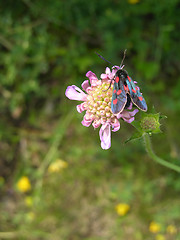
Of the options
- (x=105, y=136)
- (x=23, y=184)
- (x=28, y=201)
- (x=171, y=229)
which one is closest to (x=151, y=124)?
(x=105, y=136)

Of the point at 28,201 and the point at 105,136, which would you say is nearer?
the point at 105,136

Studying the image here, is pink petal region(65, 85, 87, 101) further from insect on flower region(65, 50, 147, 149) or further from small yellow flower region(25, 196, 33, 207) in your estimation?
small yellow flower region(25, 196, 33, 207)

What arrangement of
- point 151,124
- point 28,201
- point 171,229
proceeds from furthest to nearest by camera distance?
point 28,201, point 171,229, point 151,124

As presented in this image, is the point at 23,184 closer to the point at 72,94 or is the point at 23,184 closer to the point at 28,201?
the point at 28,201

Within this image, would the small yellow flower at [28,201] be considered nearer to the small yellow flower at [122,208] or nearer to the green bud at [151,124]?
the small yellow flower at [122,208]

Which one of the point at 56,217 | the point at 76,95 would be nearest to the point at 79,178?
the point at 56,217

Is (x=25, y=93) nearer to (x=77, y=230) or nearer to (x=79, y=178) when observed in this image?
(x=79, y=178)
